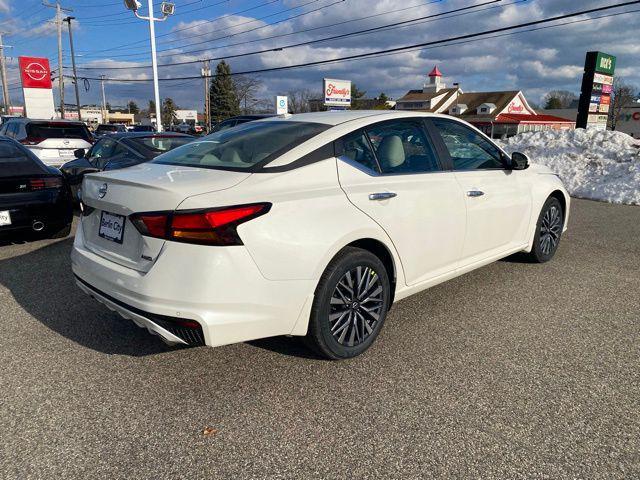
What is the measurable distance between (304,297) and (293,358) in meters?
0.65

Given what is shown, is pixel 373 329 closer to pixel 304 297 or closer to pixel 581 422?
pixel 304 297

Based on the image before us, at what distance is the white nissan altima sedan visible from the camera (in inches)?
99.4

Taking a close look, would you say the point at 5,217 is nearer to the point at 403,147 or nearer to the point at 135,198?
the point at 135,198

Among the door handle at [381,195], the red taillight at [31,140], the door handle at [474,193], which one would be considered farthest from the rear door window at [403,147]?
the red taillight at [31,140]

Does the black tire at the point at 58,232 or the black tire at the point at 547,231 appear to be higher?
the black tire at the point at 547,231

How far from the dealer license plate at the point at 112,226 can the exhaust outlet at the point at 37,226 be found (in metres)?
3.17

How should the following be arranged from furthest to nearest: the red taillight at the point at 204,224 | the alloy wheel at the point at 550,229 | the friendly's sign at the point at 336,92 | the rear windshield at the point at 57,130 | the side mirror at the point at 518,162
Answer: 1. the friendly's sign at the point at 336,92
2. the rear windshield at the point at 57,130
3. the alloy wheel at the point at 550,229
4. the side mirror at the point at 518,162
5. the red taillight at the point at 204,224

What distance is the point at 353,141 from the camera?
3.25 m

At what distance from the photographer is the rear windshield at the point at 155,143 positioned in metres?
7.54

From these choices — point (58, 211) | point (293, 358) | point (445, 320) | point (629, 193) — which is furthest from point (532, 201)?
point (629, 193)

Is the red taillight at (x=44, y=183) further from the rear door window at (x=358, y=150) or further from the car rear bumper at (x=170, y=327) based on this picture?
the rear door window at (x=358, y=150)

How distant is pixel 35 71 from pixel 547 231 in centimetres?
4805

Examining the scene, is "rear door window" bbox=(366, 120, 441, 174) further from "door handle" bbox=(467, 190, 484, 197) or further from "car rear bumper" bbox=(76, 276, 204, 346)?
"car rear bumper" bbox=(76, 276, 204, 346)

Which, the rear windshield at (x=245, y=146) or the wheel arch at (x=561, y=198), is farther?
the wheel arch at (x=561, y=198)
